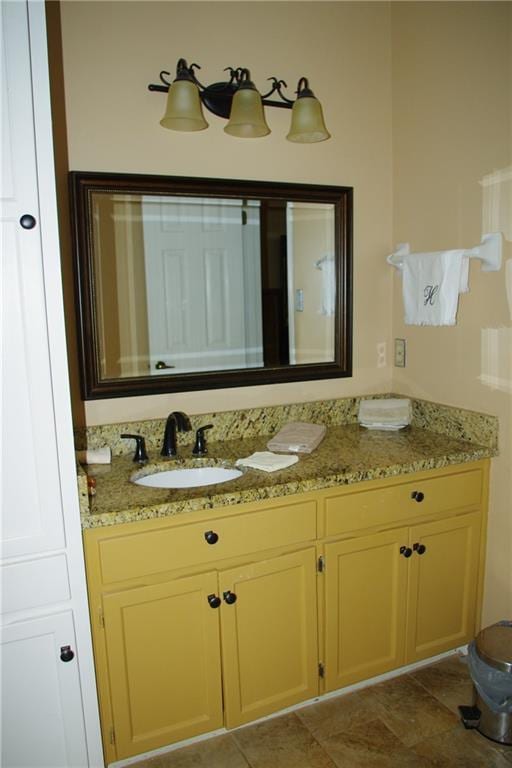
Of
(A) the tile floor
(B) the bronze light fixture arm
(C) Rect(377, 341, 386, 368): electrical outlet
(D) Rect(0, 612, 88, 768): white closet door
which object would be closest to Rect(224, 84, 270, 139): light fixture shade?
(B) the bronze light fixture arm

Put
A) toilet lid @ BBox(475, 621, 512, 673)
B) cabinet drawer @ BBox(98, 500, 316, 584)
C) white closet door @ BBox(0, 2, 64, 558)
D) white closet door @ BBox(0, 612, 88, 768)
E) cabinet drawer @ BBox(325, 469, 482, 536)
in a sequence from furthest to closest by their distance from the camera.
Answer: cabinet drawer @ BBox(325, 469, 482, 536), toilet lid @ BBox(475, 621, 512, 673), cabinet drawer @ BBox(98, 500, 316, 584), white closet door @ BBox(0, 612, 88, 768), white closet door @ BBox(0, 2, 64, 558)

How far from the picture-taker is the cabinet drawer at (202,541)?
60.5 inches

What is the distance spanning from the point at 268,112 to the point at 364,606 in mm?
1925

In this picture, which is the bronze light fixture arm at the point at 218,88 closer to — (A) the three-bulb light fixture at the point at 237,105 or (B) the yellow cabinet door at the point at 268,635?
(A) the three-bulb light fixture at the point at 237,105

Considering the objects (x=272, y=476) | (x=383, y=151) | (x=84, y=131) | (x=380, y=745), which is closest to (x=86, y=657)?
(x=272, y=476)

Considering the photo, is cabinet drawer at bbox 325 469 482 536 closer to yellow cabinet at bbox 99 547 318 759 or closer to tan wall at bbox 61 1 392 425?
yellow cabinet at bbox 99 547 318 759

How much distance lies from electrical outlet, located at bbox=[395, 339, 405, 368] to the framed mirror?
24 cm

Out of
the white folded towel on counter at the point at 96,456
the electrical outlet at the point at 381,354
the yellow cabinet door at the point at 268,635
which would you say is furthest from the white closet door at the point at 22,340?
the electrical outlet at the point at 381,354

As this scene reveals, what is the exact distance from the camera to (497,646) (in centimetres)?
174

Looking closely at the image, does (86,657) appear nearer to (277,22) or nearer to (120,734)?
(120,734)

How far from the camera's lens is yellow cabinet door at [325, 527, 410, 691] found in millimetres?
1843

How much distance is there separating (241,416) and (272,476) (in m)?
0.49

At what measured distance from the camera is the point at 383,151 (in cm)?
239

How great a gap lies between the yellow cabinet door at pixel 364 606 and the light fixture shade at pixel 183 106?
5.13 feet
